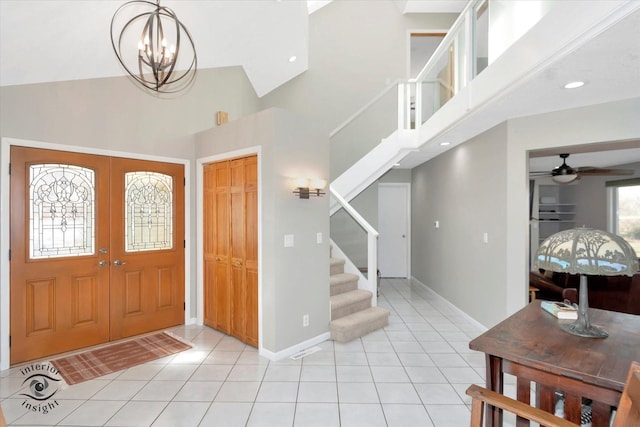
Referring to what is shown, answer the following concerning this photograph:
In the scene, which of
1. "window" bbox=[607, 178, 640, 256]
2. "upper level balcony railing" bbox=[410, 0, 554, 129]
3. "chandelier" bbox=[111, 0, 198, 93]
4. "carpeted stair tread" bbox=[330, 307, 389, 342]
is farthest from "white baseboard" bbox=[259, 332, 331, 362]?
"window" bbox=[607, 178, 640, 256]

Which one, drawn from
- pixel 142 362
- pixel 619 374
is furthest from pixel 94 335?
pixel 619 374

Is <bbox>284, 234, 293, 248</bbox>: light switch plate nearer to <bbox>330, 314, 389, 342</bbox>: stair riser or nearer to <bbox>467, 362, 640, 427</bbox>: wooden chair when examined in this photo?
<bbox>330, 314, 389, 342</bbox>: stair riser

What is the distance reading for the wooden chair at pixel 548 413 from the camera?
107 cm

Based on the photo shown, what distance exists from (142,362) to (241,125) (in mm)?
2727

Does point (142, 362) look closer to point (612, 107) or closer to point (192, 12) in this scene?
point (192, 12)

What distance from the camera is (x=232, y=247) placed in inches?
153

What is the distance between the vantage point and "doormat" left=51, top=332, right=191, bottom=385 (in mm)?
3043

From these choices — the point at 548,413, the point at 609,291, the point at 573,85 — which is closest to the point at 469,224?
the point at 609,291

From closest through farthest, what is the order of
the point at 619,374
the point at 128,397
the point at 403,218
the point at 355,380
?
the point at 619,374 < the point at 128,397 < the point at 355,380 < the point at 403,218

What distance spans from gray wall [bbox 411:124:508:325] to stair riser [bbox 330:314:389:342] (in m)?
1.31

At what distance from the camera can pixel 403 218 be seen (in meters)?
7.41

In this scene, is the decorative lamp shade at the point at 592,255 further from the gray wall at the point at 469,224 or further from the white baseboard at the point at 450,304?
the white baseboard at the point at 450,304

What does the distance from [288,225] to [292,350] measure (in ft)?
4.42

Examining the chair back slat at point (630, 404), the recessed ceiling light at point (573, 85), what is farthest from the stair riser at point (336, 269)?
the chair back slat at point (630, 404)
